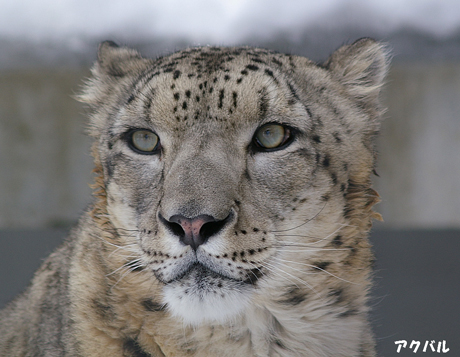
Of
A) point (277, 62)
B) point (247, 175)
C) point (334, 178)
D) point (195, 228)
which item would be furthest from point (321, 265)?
point (277, 62)

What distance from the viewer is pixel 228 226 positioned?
8.57 feet

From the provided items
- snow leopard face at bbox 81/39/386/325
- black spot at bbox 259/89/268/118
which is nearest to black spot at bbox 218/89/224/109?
snow leopard face at bbox 81/39/386/325

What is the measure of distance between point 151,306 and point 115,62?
1.86 metres

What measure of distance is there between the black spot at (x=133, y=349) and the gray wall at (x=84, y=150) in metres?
7.15

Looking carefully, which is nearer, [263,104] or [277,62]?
[263,104]

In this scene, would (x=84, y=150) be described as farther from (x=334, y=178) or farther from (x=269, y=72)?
(x=334, y=178)

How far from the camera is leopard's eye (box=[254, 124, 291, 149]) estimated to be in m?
3.06

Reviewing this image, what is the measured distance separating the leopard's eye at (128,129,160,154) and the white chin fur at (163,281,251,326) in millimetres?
860

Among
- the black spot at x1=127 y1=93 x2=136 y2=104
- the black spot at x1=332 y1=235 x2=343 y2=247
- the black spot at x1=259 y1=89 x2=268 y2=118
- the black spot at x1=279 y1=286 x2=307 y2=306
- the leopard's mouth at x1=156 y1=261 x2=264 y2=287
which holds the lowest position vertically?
the black spot at x1=279 y1=286 x2=307 y2=306

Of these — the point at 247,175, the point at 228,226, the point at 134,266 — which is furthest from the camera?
the point at 134,266

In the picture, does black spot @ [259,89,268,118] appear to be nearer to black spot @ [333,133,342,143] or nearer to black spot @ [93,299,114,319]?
black spot @ [333,133,342,143]

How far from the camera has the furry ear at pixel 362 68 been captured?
367 centimetres

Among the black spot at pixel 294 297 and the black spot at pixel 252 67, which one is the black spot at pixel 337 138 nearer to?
the black spot at pixel 252 67

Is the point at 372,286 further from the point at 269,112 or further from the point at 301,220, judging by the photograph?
the point at 269,112
